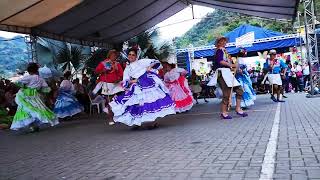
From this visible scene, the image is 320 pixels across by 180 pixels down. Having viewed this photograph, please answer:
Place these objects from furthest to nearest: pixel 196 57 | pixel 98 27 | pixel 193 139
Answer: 1. pixel 196 57
2. pixel 98 27
3. pixel 193 139

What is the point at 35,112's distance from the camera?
10.6 meters

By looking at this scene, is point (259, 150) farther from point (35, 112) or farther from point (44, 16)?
point (44, 16)

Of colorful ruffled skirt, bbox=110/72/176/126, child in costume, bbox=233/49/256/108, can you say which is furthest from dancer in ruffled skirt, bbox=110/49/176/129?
child in costume, bbox=233/49/256/108

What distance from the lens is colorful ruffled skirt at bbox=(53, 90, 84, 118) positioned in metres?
14.2

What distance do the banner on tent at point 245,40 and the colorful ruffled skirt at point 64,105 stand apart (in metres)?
12.7

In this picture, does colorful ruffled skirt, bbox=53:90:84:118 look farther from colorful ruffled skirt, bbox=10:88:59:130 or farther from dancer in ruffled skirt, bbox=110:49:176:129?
dancer in ruffled skirt, bbox=110:49:176:129

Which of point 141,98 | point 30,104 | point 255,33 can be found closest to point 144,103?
point 141,98

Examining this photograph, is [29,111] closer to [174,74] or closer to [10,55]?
[174,74]

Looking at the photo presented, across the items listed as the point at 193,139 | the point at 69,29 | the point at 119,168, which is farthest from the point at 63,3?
the point at 119,168

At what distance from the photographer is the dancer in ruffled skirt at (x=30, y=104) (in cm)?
1052

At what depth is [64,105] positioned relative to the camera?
47.0 ft

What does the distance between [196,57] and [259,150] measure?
2258 cm

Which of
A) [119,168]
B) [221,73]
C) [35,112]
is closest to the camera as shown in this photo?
[119,168]

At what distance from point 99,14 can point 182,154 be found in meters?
12.3
